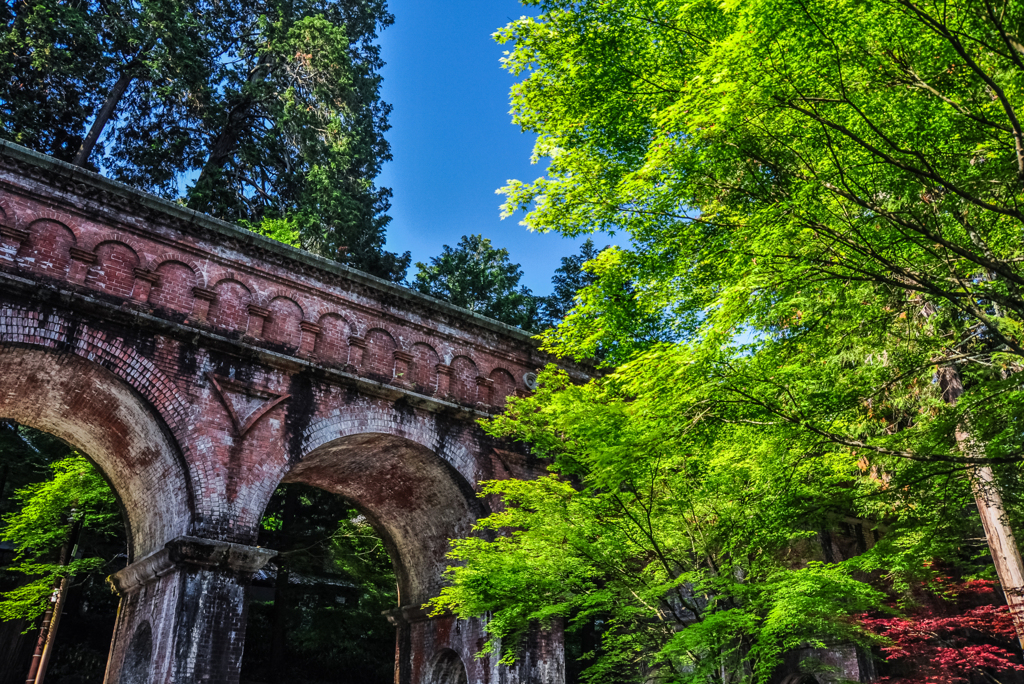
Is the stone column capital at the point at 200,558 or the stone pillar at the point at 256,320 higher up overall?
the stone pillar at the point at 256,320

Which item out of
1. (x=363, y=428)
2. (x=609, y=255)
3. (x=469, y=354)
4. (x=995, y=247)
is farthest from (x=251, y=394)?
(x=995, y=247)

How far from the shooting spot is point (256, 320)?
10.4 meters

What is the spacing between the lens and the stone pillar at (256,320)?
33.9 ft

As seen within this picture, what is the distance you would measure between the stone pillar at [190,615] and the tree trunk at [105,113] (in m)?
13.7

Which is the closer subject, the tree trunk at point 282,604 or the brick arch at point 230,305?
the brick arch at point 230,305

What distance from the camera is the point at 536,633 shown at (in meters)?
11.5

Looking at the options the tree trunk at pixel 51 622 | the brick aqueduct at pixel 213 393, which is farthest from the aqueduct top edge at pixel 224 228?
the tree trunk at pixel 51 622

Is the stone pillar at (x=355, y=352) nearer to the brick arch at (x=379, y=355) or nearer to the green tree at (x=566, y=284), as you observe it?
the brick arch at (x=379, y=355)

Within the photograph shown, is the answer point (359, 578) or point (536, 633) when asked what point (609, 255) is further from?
point (359, 578)

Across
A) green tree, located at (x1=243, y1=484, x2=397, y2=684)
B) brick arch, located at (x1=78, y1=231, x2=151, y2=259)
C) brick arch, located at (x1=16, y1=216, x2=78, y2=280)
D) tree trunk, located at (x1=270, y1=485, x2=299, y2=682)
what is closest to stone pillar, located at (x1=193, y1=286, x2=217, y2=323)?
brick arch, located at (x1=78, y1=231, x2=151, y2=259)

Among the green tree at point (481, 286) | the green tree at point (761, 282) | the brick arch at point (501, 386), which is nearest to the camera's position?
the green tree at point (761, 282)

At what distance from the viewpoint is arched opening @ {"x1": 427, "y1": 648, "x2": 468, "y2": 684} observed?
1212 centimetres

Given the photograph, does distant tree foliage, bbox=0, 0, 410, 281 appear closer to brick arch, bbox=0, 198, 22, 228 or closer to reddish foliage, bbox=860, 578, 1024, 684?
brick arch, bbox=0, 198, 22, 228

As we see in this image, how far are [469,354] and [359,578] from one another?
8.17 metres
